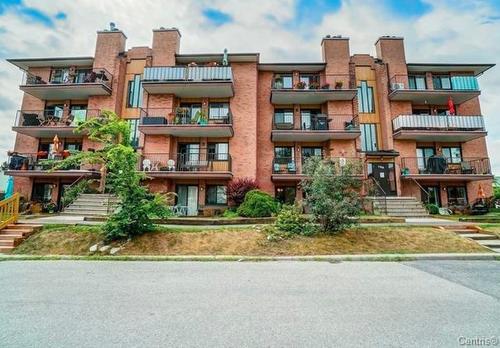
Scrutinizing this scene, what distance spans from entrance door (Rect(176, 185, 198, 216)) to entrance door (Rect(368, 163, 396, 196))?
14.2 m

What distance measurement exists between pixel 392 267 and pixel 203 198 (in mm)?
14523

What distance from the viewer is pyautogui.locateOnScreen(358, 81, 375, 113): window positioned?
21.8 m

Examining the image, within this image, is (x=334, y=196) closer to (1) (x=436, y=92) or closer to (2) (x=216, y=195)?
(2) (x=216, y=195)

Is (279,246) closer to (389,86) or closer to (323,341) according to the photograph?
(323,341)

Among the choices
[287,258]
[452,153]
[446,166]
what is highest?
[452,153]

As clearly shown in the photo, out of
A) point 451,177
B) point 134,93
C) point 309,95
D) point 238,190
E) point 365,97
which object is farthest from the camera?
point 365,97

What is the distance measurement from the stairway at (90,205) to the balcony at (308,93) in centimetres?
1440

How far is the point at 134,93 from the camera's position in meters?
21.7

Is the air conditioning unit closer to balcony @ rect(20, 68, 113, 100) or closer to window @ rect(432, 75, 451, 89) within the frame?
window @ rect(432, 75, 451, 89)

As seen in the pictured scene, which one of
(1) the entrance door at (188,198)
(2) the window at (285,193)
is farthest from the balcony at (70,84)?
(2) the window at (285,193)

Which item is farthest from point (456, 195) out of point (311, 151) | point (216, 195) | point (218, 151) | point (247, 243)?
point (247, 243)

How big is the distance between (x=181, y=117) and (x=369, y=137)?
52.3ft

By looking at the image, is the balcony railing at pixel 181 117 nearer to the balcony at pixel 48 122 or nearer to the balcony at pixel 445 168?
the balcony at pixel 48 122

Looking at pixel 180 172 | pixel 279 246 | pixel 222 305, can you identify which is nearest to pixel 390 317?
A: pixel 222 305
